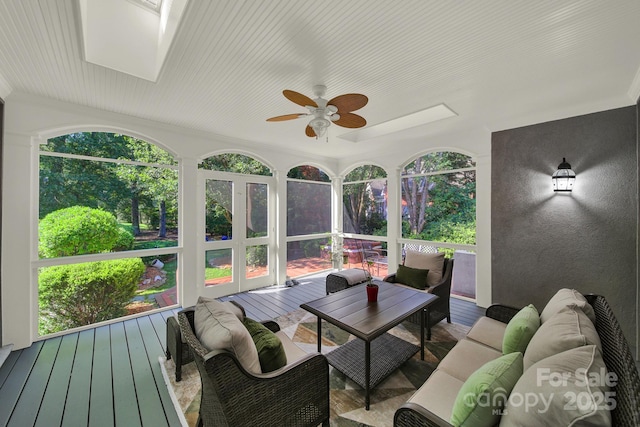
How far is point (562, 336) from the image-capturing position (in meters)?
1.24

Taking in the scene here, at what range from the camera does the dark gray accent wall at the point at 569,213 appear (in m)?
2.79

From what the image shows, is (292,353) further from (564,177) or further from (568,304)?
(564,177)

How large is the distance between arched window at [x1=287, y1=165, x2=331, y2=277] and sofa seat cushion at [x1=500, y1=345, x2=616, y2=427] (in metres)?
4.67

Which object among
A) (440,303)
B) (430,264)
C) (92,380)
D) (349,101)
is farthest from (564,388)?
(92,380)

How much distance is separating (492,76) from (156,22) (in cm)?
321

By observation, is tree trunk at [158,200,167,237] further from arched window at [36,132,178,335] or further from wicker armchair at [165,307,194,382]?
wicker armchair at [165,307,194,382]

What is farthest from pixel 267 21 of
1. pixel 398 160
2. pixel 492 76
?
pixel 398 160

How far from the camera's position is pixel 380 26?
179cm

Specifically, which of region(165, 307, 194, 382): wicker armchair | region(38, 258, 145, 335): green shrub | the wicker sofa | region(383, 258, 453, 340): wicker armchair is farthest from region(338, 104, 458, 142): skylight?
region(38, 258, 145, 335): green shrub

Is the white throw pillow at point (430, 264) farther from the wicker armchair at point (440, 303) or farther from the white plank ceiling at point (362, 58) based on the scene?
the white plank ceiling at point (362, 58)

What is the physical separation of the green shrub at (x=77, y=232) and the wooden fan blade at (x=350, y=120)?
3.37 metres

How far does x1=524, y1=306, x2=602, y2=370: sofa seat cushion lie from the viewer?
120 cm

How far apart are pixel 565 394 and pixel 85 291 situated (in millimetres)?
4651

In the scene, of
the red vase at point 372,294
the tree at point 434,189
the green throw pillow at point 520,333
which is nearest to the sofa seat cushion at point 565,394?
the green throw pillow at point 520,333
